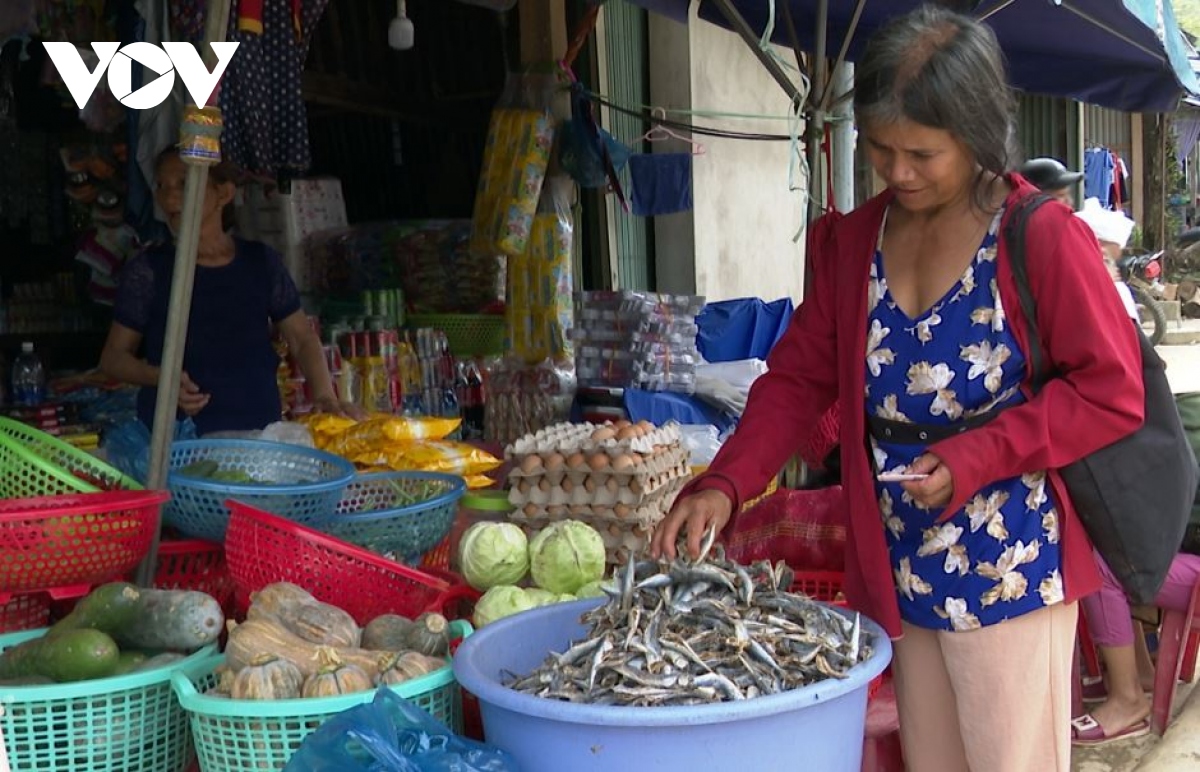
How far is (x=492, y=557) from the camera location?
306cm

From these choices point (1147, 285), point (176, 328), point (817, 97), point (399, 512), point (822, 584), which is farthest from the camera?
point (1147, 285)

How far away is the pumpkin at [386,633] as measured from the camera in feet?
7.55

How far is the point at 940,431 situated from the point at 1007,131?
0.53 m

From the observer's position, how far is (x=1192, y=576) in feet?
13.2

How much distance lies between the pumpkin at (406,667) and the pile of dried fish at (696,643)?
0.55 feet

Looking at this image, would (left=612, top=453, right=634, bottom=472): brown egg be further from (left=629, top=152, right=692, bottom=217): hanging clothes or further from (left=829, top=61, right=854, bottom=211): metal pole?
(left=629, top=152, right=692, bottom=217): hanging clothes

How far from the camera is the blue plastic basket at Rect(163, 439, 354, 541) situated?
2.69m

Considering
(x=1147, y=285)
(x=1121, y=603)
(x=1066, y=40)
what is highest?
(x=1066, y=40)

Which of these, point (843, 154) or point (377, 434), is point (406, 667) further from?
point (843, 154)

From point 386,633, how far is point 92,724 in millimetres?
541

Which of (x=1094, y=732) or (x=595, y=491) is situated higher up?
(x=595, y=491)

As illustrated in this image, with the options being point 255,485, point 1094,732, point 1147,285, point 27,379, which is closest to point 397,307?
point 27,379

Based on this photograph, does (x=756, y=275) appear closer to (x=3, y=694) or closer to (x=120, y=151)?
(x=120, y=151)

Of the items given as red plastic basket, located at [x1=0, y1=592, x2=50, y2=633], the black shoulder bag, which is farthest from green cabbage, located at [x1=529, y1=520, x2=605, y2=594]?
the black shoulder bag
